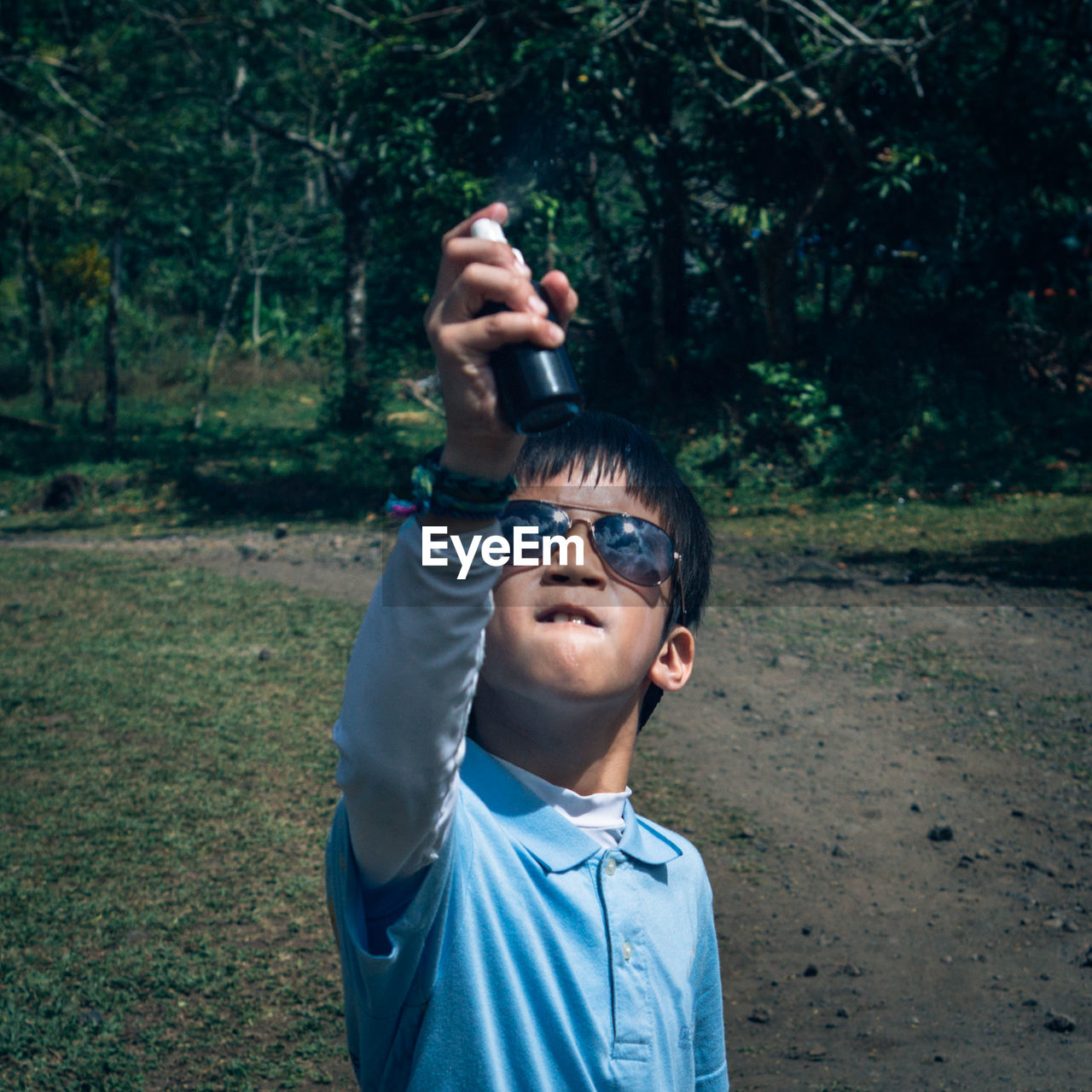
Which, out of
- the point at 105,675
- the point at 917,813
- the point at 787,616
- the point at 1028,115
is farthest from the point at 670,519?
the point at 1028,115

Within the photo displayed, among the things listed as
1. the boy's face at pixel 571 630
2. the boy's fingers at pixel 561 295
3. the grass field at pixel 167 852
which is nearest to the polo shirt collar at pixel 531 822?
the boy's face at pixel 571 630

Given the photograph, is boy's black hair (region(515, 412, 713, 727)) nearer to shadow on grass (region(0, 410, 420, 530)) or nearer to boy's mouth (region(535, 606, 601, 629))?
boy's mouth (region(535, 606, 601, 629))

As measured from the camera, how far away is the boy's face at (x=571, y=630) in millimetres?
1358

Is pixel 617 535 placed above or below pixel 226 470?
above

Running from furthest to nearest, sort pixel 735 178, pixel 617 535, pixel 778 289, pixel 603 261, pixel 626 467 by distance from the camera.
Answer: pixel 603 261, pixel 735 178, pixel 778 289, pixel 626 467, pixel 617 535

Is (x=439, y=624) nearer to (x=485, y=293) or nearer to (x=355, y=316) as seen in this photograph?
(x=485, y=293)

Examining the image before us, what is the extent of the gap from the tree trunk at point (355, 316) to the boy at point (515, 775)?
14162 mm

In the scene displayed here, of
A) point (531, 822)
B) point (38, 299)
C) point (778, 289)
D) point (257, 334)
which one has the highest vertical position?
point (778, 289)

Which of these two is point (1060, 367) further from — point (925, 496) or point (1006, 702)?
point (1006, 702)

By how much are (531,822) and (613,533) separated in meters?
0.38

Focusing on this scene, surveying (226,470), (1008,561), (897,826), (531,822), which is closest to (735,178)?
(1008,561)

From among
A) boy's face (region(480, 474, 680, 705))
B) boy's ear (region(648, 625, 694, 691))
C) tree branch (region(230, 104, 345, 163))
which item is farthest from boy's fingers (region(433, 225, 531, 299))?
tree branch (region(230, 104, 345, 163))

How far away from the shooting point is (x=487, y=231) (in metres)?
0.99

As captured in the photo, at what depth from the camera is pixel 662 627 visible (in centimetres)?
162
